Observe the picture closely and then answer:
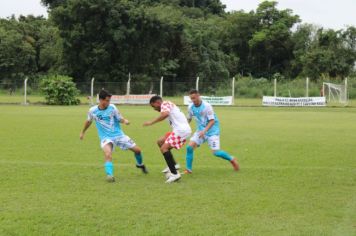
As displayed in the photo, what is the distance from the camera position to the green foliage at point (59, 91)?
122 ft

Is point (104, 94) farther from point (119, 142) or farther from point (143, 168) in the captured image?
point (143, 168)

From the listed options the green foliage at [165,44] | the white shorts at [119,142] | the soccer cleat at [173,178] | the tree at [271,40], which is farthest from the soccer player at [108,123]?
the tree at [271,40]

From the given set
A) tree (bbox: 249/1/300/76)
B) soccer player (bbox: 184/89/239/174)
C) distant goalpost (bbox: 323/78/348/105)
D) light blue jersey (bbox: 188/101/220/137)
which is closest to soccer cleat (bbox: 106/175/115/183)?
soccer player (bbox: 184/89/239/174)

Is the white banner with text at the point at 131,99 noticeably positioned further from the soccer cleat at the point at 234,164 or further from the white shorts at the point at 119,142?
the white shorts at the point at 119,142

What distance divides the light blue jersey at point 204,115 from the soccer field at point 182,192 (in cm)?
76

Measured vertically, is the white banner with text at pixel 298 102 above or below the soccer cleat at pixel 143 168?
above

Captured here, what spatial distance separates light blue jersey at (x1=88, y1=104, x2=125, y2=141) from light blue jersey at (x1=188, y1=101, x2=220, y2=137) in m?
1.39

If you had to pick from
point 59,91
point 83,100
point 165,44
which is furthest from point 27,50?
point 59,91

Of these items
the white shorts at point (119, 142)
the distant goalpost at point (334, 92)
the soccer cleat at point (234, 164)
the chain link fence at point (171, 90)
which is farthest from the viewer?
the chain link fence at point (171, 90)

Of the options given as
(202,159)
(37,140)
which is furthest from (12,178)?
(37,140)

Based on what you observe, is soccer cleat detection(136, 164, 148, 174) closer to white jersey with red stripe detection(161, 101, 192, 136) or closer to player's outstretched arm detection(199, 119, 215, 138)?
white jersey with red stripe detection(161, 101, 192, 136)

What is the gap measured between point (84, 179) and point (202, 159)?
11.0 ft

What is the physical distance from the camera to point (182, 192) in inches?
316

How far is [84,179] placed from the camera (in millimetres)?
9062
